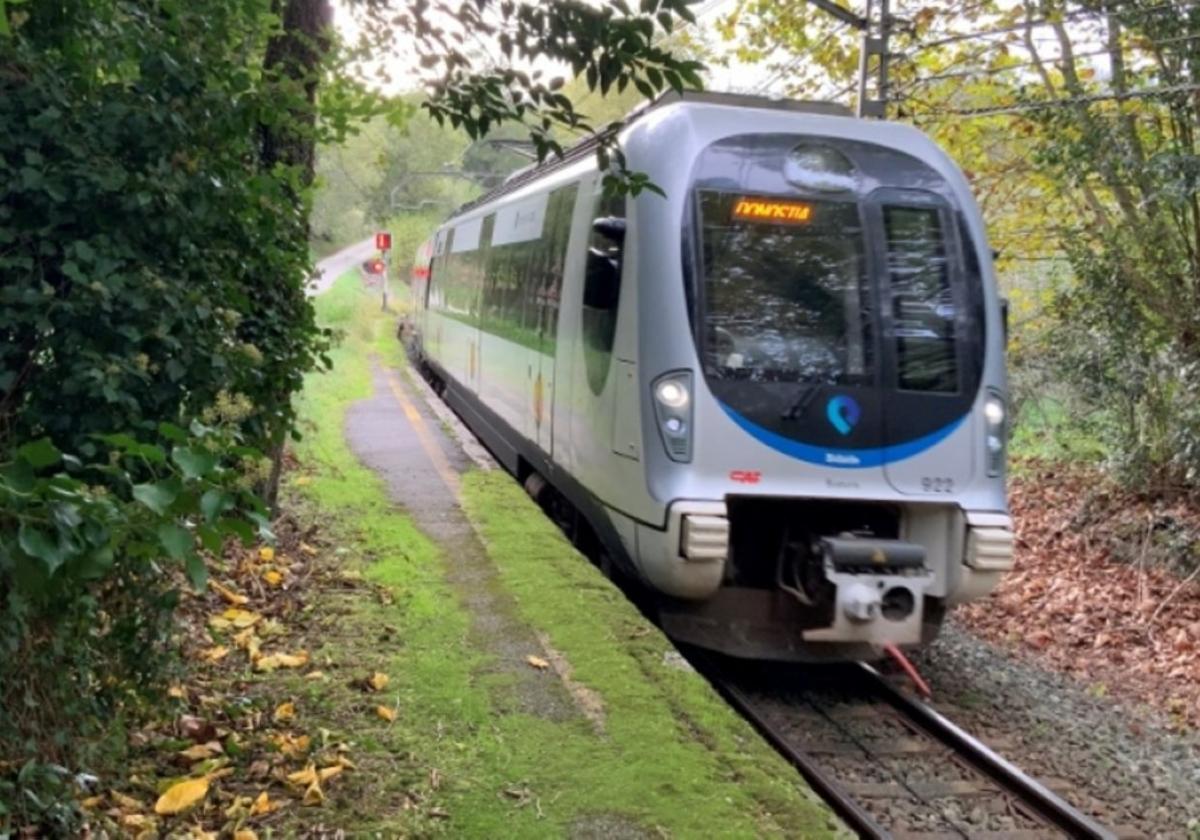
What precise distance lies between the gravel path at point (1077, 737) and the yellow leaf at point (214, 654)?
3.97 metres

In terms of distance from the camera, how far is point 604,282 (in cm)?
676

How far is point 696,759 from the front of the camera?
13.8 ft

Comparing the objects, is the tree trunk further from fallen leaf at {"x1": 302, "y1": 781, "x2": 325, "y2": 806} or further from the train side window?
fallen leaf at {"x1": 302, "y1": 781, "x2": 325, "y2": 806}

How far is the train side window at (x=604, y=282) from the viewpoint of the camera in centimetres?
673

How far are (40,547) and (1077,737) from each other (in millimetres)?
5772

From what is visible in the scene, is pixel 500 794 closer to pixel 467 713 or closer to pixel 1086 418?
pixel 467 713

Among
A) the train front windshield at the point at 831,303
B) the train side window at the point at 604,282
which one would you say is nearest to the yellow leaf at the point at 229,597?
the train side window at the point at 604,282

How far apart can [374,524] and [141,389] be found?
423 cm

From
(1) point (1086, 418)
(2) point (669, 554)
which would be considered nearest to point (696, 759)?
(2) point (669, 554)

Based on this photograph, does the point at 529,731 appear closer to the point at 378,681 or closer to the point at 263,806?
the point at 378,681

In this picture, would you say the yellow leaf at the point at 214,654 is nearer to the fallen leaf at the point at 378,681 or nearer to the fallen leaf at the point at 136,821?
the fallen leaf at the point at 378,681

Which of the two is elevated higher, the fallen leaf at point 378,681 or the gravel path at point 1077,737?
the fallen leaf at point 378,681

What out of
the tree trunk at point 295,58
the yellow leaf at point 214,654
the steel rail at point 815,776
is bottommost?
the steel rail at point 815,776

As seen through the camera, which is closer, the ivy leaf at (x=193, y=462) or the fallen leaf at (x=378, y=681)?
the ivy leaf at (x=193, y=462)
